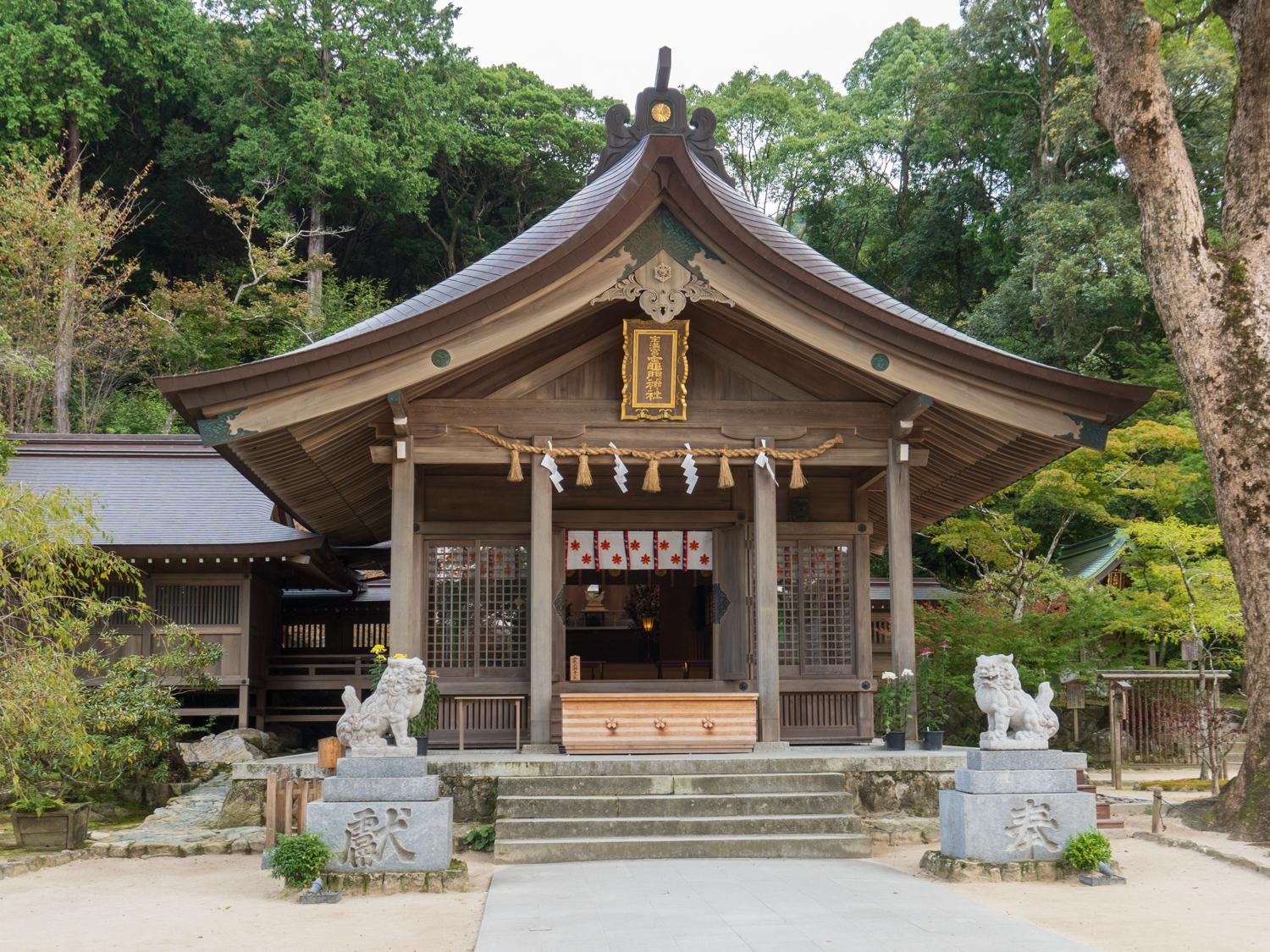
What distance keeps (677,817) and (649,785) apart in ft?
1.46

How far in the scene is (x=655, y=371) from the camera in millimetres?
12062

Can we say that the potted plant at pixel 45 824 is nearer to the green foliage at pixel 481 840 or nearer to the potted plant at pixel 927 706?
the green foliage at pixel 481 840

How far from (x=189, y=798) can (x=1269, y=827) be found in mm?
11077

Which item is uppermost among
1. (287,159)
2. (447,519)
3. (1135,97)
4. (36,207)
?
(287,159)

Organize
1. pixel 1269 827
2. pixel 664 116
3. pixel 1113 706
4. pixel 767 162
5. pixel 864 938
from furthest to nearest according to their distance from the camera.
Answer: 1. pixel 767 162
2. pixel 1113 706
3. pixel 664 116
4. pixel 1269 827
5. pixel 864 938

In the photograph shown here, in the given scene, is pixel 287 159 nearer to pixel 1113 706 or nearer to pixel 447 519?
pixel 447 519

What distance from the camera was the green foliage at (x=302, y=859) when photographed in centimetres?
787

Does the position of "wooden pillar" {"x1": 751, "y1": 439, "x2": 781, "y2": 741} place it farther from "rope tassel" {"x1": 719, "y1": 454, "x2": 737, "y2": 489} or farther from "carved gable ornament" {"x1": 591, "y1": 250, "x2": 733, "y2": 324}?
"carved gable ornament" {"x1": 591, "y1": 250, "x2": 733, "y2": 324}

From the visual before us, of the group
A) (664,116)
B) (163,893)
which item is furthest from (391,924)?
(664,116)

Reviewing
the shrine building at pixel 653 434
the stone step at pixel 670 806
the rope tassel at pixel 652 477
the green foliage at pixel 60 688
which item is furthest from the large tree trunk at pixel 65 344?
the stone step at pixel 670 806

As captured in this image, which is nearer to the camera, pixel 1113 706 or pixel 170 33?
pixel 1113 706

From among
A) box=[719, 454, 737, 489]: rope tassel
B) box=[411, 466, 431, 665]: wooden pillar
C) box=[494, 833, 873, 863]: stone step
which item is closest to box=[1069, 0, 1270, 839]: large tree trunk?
box=[494, 833, 873, 863]: stone step

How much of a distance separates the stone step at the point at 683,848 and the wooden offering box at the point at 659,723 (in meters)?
1.61

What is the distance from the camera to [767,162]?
39906mm
